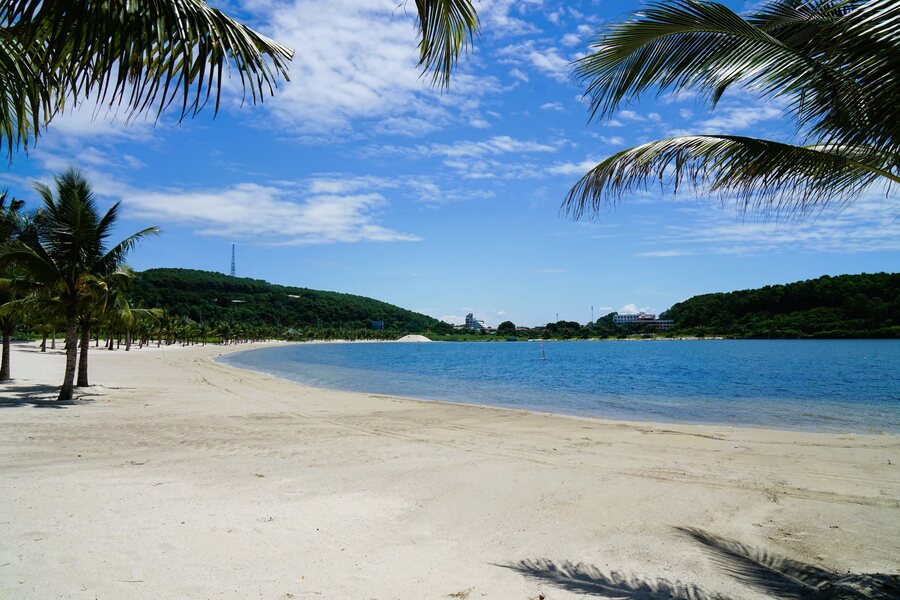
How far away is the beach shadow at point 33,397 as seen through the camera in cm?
1227

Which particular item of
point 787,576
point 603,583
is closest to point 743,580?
point 787,576

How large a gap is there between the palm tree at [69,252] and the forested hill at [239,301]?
107 metres

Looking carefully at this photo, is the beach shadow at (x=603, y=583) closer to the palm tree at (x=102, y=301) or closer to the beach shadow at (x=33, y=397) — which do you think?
the beach shadow at (x=33, y=397)

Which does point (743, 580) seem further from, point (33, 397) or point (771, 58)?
point (33, 397)

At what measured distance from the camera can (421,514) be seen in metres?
5.61

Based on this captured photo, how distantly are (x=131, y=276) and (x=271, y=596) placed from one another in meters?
14.1

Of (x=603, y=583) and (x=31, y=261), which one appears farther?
(x=31, y=261)

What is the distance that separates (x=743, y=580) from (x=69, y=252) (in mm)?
14918

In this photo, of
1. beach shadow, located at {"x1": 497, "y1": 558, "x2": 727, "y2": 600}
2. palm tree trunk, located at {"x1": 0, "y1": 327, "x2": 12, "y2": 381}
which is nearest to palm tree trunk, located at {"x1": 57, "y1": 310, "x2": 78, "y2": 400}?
palm tree trunk, located at {"x1": 0, "y1": 327, "x2": 12, "y2": 381}

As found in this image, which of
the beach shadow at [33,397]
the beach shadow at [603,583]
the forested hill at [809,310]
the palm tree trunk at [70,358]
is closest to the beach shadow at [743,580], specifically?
the beach shadow at [603,583]

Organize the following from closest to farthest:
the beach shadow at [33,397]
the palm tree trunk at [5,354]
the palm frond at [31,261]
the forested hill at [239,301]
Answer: the palm frond at [31,261] < the beach shadow at [33,397] < the palm tree trunk at [5,354] < the forested hill at [239,301]

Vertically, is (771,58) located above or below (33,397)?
above

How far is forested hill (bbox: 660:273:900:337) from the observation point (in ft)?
208

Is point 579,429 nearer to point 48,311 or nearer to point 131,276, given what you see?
point 131,276
